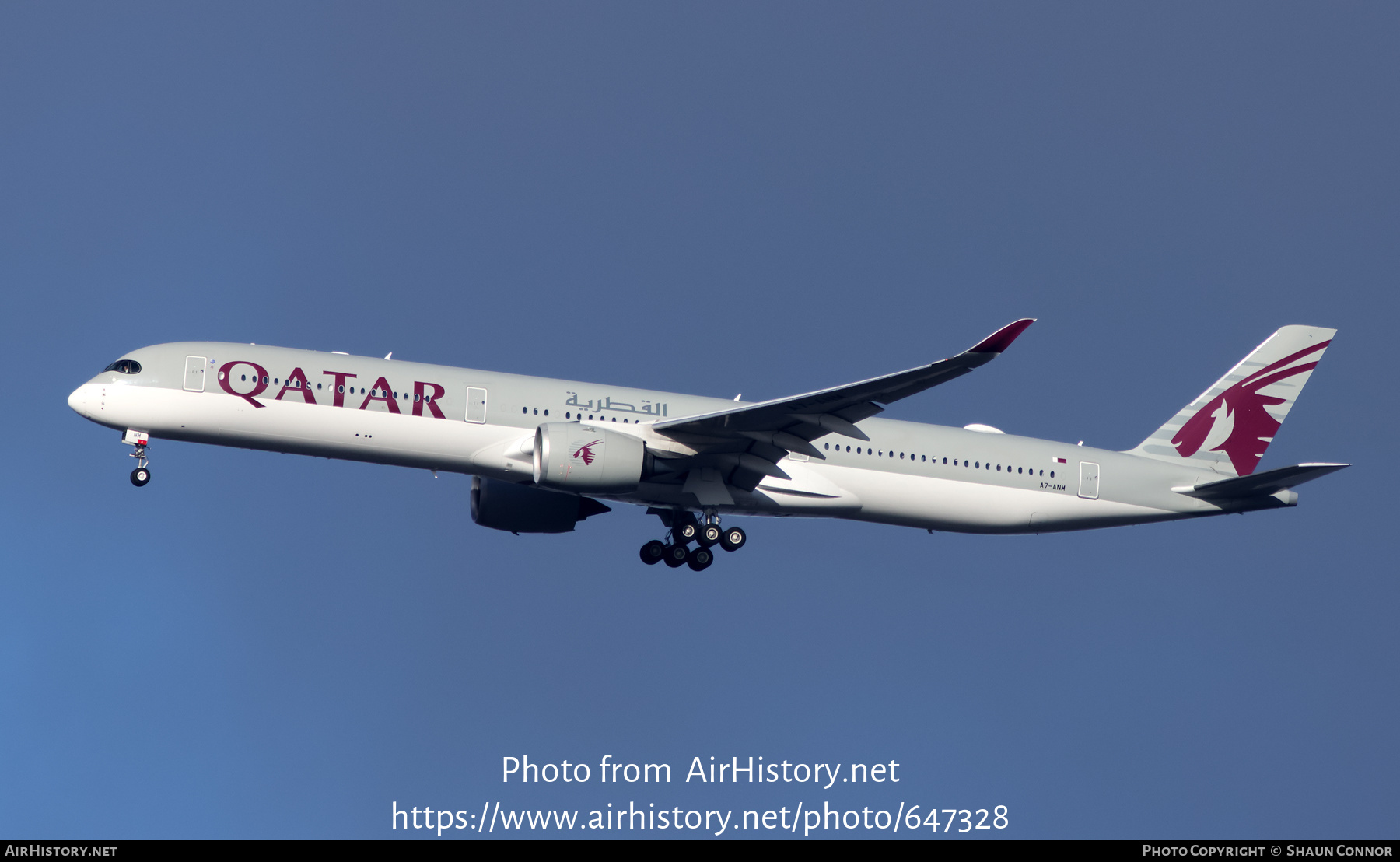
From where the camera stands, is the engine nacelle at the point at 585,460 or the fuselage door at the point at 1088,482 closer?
the engine nacelle at the point at 585,460

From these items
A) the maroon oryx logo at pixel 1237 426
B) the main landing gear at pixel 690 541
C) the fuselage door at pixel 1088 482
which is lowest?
the main landing gear at pixel 690 541

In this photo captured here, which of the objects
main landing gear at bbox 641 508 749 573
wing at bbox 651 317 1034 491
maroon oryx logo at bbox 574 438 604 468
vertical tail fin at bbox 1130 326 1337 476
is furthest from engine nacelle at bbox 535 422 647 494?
vertical tail fin at bbox 1130 326 1337 476

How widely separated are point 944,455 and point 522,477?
34.0 ft

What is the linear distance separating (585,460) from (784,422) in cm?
447

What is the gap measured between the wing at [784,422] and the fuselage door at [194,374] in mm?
9989

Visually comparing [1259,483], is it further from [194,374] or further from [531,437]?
[194,374]

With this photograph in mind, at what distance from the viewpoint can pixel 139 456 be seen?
32.8 metres

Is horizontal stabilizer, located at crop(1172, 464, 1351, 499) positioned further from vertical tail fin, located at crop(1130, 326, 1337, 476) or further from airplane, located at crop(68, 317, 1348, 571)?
vertical tail fin, located at crop(1130, 326, 1337, 476)

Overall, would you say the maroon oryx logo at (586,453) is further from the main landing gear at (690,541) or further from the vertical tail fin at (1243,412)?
the vertical tail fin at (1243,412)

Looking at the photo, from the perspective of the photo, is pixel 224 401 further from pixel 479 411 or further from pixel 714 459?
pixel 714 459

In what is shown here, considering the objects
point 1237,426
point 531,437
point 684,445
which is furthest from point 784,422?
point 1237,426

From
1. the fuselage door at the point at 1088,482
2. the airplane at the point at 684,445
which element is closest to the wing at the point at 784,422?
the airplane at the point at 684,445

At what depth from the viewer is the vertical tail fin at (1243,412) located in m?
39.2

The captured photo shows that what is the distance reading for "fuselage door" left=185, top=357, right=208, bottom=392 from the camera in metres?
32.5
